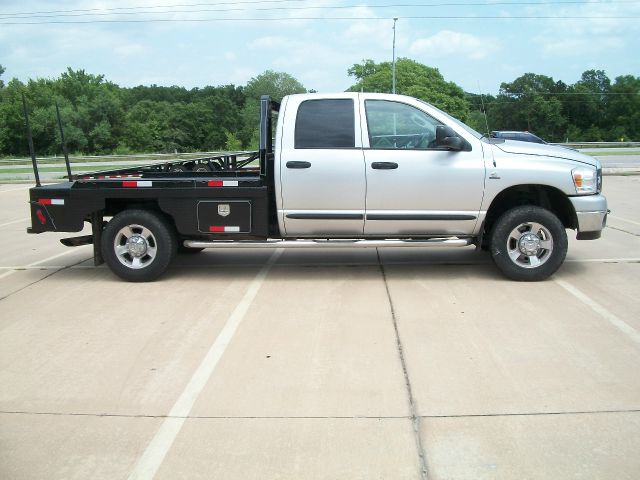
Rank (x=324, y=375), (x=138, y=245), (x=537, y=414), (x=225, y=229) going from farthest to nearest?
(x=138, y=245) → (x=225, y=229) → (x=324, y=375) → (x=537, y=414)

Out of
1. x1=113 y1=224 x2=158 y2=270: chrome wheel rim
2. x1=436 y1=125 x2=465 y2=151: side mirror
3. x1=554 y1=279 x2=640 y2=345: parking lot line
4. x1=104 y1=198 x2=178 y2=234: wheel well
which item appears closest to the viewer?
x1=554 y1=279 x2=640 y2=345: parking lot line

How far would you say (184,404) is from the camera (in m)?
4.08

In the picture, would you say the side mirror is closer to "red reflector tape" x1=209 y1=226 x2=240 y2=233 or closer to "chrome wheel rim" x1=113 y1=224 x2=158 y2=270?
"red reflector tape" x1=209 y1=226 x2=240 y2=233

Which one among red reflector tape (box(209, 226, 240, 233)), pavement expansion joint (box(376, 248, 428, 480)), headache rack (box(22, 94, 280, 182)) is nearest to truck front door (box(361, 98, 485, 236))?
headache rack (box(22, 94, 280, 182))

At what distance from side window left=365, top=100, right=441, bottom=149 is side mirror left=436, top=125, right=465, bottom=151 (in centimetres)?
19

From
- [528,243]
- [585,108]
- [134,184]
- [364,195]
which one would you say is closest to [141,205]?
[134,184]

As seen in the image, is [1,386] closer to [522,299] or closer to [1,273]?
[1,273]

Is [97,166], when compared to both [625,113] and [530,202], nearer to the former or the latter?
[530,202]

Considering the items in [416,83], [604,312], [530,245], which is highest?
[416,83]

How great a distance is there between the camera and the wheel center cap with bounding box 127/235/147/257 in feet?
23.4

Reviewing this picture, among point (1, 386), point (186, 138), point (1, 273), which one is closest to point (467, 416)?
point (1, 386)

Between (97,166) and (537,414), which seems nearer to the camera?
(537,414)

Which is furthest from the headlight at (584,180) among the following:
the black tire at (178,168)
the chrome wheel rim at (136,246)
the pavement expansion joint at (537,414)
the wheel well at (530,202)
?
the black tire at (178,168)

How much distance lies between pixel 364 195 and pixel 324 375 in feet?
8.97
